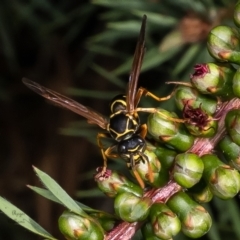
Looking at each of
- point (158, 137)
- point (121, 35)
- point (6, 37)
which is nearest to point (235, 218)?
point (158, 137)

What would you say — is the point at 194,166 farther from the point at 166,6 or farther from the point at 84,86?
the point at 84,86

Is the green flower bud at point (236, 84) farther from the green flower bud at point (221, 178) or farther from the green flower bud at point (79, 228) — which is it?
the green flower bud at point (79, 228)

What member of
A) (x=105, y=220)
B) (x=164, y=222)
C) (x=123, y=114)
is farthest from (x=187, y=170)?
(x=123, y=114)

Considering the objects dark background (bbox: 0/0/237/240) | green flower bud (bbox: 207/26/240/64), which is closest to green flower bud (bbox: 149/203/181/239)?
green flower bud (bbox: 207/26/240/64)

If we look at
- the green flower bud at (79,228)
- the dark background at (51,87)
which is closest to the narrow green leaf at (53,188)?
the green flower bud at (79,228)

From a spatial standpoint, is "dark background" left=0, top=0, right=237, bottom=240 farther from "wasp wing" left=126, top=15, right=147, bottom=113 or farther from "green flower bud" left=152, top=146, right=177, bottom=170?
"green flower bud" left=152, top=146, right=177, bottom=170
